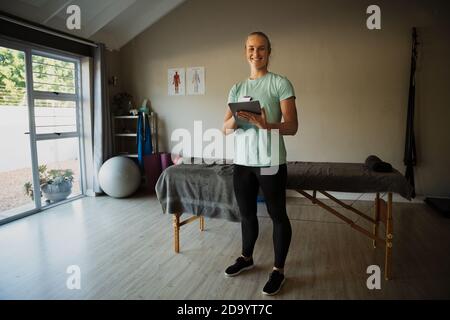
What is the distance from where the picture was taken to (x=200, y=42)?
4191 millimetres

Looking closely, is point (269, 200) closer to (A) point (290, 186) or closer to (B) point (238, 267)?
(A) point (290, 186)

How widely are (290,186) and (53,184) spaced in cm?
296

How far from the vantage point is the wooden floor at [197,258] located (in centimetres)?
183

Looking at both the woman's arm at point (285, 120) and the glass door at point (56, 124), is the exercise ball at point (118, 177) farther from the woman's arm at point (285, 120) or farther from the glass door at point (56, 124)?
the woman's arm at point (285, 120)

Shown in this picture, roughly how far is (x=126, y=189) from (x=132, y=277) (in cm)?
206

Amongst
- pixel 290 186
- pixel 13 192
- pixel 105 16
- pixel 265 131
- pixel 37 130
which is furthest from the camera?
→ pixel 105 16

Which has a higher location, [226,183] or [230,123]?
[230,123]

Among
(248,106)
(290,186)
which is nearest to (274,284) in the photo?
(290,186)

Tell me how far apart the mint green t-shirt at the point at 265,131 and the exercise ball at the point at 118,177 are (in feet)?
8.27

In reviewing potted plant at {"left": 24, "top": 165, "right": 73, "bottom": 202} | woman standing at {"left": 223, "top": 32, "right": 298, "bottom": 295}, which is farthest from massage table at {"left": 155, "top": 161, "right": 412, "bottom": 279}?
potted plant at {"left": 24, "top": 165, "right": 73, "bottom": 202}

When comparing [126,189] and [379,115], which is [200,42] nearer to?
[126,189]

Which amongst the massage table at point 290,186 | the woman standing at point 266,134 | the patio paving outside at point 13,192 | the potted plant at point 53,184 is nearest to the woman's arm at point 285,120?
the woman standing at point 266,134

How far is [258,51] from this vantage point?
5.54ft
